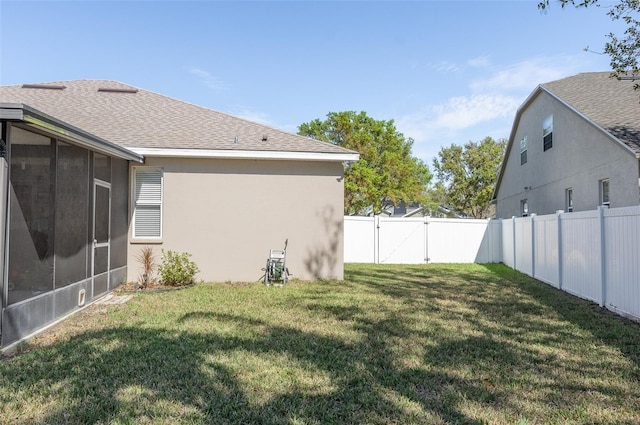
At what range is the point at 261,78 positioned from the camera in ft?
55.2

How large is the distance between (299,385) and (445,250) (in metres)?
12.4

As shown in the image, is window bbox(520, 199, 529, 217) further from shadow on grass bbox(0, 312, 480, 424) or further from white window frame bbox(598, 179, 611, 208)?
shadow on grass bbox(0, 312, 480, 424)

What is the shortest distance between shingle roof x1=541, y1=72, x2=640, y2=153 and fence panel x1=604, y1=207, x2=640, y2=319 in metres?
3.69

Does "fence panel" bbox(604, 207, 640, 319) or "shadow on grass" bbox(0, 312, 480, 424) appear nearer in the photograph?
"shadow on grass" bbox(0, 312, 480, 424)

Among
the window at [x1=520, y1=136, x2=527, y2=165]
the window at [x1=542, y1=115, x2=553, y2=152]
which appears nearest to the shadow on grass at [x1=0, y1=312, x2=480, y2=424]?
the window at [x1=542, y1=115, x2=553, y2=152]

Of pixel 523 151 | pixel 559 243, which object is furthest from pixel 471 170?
pixel 559 243

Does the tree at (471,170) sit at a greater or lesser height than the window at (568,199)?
greater

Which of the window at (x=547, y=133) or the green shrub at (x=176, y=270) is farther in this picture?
the window at (x=547, y=133)

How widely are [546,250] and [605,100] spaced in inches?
228

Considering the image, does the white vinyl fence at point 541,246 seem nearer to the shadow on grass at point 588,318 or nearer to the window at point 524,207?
the shadow on grass at point 588,318

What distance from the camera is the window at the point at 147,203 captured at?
29.2 feet

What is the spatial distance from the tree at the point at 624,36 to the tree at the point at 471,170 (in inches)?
933

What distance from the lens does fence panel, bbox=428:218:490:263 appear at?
14594 mm

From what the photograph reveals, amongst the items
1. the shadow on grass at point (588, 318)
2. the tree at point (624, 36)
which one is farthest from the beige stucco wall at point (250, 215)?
the tree at point (624, 36)
